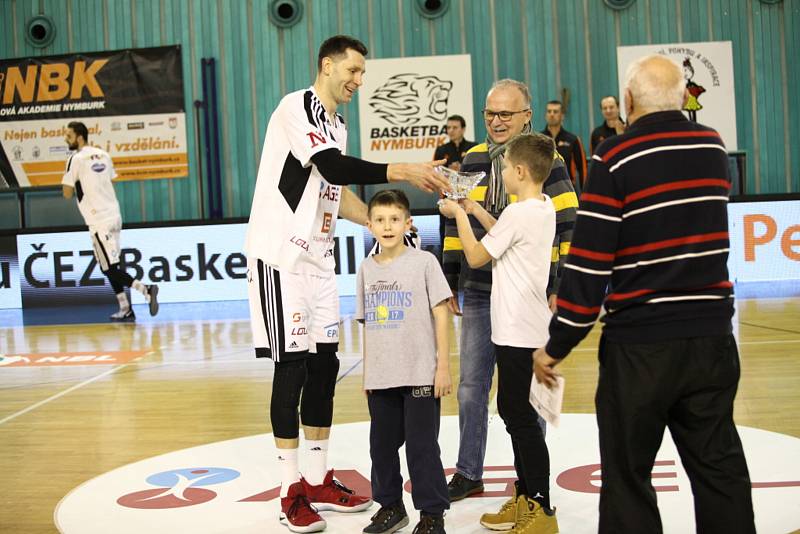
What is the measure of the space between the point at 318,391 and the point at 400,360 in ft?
1.94

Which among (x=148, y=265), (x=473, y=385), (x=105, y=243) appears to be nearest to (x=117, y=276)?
(x=105, y=243)

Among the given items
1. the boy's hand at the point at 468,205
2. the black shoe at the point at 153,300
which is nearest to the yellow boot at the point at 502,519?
the boy's hand at the point at 468,205

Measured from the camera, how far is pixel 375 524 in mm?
3480

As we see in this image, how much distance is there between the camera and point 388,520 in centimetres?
347

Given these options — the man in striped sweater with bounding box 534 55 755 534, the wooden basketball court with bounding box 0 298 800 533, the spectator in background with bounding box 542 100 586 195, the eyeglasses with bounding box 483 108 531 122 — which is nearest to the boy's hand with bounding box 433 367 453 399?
the man in striped sweater with bounding box 534 55 755 534

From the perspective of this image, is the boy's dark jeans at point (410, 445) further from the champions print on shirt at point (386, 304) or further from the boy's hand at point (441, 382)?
the champions print on shirt at point (386, 304)

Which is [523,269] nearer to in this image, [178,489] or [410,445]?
[410,445]

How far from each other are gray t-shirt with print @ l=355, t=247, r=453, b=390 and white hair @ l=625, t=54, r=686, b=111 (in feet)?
3.88

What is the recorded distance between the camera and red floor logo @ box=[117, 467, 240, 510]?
398cm

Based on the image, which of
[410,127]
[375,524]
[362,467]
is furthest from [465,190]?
[410,127]

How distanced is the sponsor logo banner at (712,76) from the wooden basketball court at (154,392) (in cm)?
528

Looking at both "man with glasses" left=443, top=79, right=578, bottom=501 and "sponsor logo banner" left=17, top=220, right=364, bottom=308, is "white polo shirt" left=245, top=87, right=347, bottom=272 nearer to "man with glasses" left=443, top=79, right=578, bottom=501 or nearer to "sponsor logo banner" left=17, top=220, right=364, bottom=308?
"man with glasses" left=443, top=79, right=578, bottom=501

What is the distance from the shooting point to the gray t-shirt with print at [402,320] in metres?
3.48

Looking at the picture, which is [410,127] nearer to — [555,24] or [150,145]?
[555,24]
